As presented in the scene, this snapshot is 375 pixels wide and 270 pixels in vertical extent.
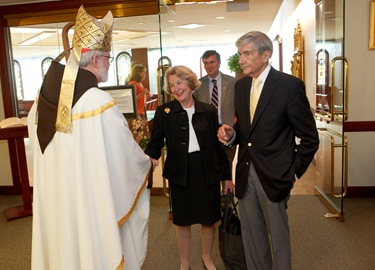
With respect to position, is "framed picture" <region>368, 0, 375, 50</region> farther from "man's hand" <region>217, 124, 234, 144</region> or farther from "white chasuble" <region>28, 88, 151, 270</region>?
"white chasuble" <region>28, 88, 151, 270</region>

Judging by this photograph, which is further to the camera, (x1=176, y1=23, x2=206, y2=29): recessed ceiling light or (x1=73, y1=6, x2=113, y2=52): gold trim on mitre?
(x1=176, y1=23, x2=206, y2=29): recessed ceiling light

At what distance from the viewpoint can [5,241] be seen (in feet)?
12.2

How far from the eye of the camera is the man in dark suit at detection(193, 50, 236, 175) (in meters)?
4.08

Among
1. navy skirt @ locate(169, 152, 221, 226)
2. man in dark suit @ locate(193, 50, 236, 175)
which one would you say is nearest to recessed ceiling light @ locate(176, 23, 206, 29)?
man in dark suit @ locate(193, 50, 236, 175)

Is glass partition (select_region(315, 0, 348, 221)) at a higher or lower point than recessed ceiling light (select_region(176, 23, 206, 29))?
lower

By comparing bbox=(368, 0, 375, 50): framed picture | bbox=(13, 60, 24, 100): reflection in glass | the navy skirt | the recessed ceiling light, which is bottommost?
the navy skirt

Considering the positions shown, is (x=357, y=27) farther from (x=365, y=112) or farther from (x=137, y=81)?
(x=137, y=81)

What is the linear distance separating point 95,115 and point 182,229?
123 centimetres

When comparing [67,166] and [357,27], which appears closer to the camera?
[67,166]

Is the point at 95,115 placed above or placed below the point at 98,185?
above

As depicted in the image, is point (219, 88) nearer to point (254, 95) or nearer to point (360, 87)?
point (360, 87)

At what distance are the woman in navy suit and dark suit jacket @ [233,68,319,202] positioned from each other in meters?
0.46

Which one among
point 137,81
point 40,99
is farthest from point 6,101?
point 40,99

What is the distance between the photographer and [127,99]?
3.98 m
